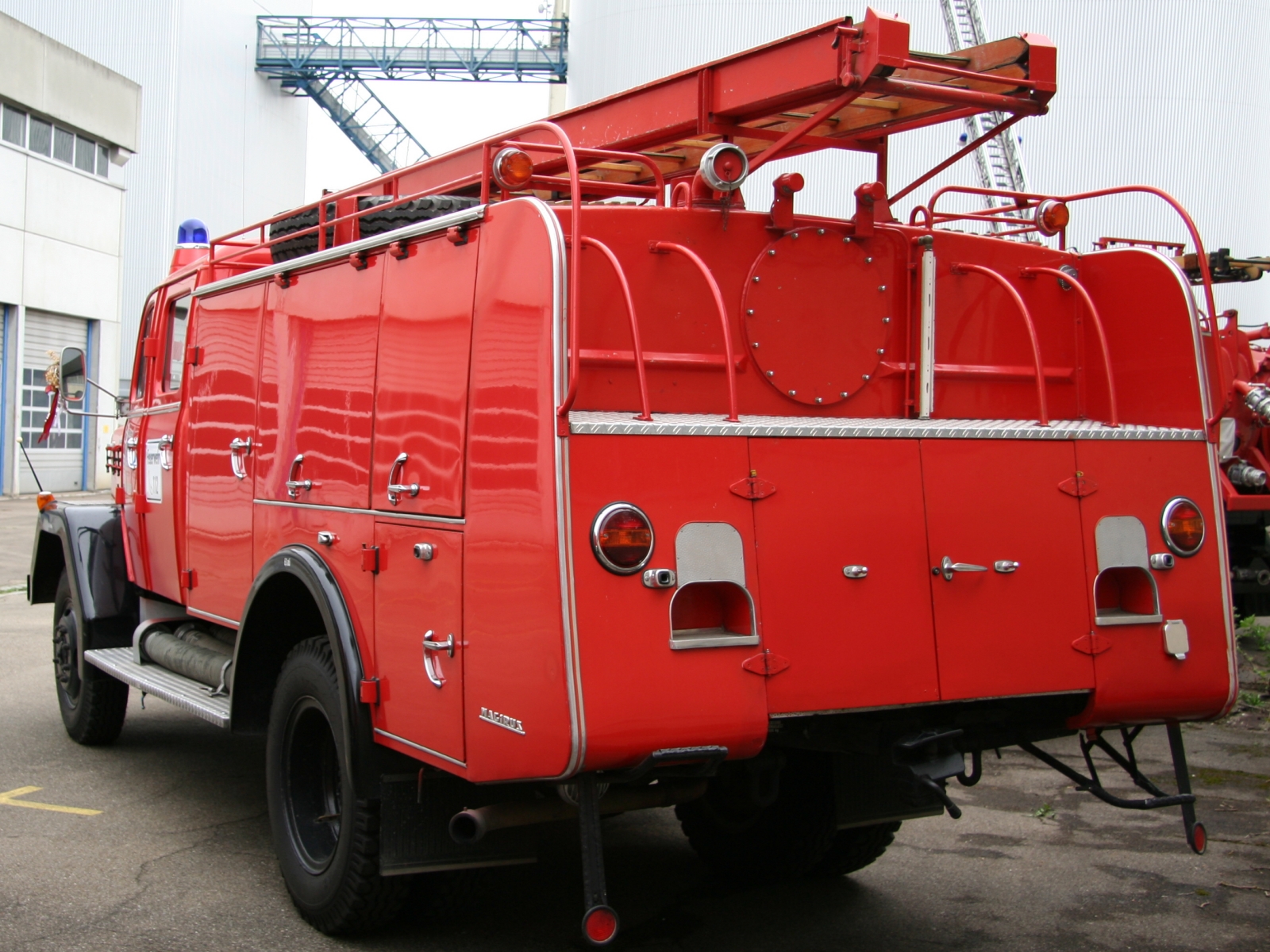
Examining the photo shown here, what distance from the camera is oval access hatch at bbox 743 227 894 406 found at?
14.8ft

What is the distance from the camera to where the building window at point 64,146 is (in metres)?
29.6

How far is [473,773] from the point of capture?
13.0ft

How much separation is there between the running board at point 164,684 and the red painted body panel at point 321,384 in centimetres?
98

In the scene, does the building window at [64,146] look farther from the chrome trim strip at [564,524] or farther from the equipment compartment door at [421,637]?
the chrome trim strip at [564,524]

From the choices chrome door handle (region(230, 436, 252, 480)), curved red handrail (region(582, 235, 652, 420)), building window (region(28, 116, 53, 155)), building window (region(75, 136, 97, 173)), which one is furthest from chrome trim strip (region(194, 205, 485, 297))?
building window (region(75, 136, 97, 173))

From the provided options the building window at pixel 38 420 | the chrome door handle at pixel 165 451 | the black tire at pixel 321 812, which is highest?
the building window at pixel 38 420

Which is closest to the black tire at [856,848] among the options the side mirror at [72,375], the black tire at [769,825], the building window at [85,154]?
the black tire at [769,825]

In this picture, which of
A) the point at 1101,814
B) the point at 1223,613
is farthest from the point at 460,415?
the point at 1101,814

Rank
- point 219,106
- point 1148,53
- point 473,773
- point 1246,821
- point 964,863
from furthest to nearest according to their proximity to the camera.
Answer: point 219,106
point 1148,53
point 1246,821
point 964,863
point 473,773

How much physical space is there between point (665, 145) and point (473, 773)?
261cm

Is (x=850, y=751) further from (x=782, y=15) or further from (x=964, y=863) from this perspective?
(x=782, y=15)

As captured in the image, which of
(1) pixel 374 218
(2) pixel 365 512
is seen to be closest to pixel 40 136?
(1) pixel 374 218

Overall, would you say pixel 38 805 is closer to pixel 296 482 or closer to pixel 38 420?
pixel 296 482

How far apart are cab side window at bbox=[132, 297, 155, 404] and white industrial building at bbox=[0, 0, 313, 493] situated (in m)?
22.6
